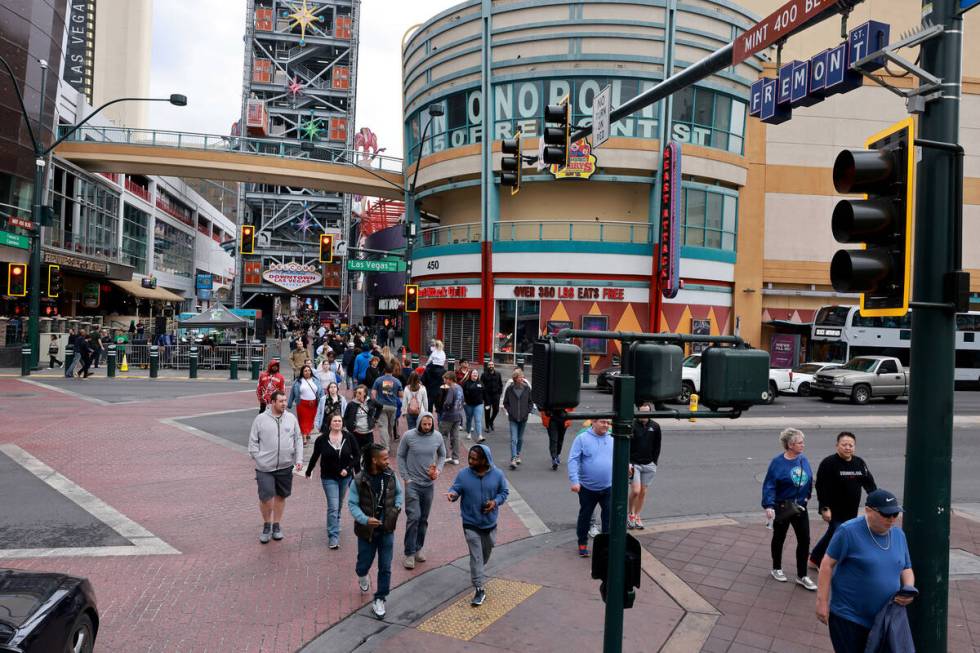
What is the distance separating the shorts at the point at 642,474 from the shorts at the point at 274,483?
405 cm

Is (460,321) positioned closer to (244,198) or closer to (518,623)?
(518,623)

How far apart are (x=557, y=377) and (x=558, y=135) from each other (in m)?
6.64

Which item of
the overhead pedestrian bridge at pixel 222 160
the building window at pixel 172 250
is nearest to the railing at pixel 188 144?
the overhead pedestrian bridge at pixel 222 160

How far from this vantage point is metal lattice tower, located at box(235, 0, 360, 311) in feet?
191

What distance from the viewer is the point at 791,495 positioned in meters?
7.01

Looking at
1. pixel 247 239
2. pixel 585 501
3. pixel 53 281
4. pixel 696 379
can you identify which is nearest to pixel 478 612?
pixel 585 501

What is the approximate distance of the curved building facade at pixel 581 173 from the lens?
2870 centimetres

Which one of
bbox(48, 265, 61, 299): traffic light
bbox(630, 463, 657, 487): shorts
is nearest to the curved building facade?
bbox(48, 265, 61, 299): traffic light

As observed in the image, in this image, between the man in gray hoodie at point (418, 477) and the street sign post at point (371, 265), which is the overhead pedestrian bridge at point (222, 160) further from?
the man in gray hoodie at point (418, 477)

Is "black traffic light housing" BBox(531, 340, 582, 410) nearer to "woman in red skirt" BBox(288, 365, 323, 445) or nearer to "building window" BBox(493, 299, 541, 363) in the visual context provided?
"woman in red skirt" BBox(288, 365, 323, 445)

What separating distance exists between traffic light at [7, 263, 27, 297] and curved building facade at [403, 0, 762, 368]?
15478mm

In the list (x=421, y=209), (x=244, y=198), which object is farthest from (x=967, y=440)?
(x=244, y=198)

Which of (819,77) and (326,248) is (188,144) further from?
(819,77)

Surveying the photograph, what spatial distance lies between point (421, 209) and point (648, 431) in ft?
100
